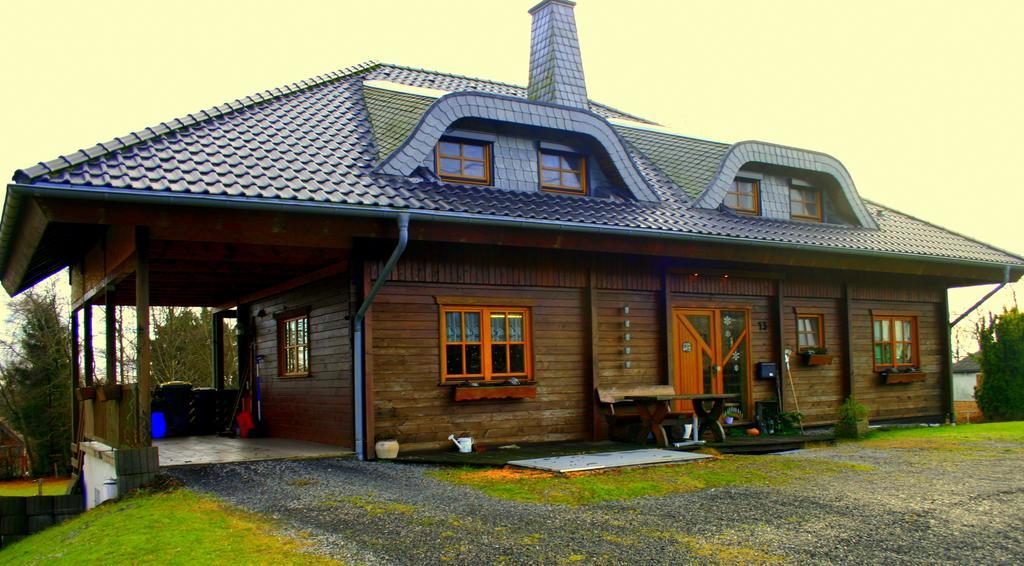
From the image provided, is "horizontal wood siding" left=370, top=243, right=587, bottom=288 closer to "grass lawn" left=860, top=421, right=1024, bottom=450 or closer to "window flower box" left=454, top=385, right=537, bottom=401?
"window flower box" left=454, top=385, right=537, bottom=401

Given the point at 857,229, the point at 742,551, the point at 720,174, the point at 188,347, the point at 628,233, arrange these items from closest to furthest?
the point at 742,551
the point at 628,233
the point at 720,174
the point at 857,229
the point at 188,347

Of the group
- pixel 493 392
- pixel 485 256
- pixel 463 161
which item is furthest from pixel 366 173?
pixel 493 392

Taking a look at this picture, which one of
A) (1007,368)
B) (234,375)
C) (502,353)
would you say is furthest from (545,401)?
(234,375)

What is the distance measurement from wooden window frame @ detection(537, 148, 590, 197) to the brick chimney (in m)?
1.92

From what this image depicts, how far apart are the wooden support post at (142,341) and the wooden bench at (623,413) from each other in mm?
5951

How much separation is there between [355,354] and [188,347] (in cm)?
1840

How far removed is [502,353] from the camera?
11914mm

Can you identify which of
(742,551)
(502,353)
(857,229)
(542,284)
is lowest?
(742,551)

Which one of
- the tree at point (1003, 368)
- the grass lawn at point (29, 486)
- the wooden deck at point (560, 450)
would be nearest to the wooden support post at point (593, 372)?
the wooden deck at point (560, 450)

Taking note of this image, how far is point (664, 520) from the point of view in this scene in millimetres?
6805

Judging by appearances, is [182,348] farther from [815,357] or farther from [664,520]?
[664,520]

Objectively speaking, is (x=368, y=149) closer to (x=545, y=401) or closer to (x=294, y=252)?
(x=294, y=252)

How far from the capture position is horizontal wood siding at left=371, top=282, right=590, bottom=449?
11039mm

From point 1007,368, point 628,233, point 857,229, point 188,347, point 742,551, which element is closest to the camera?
point 742,551
